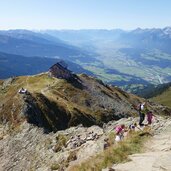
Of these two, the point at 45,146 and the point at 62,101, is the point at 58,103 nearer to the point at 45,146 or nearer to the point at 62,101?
the point at 62,101

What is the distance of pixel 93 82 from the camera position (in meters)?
159

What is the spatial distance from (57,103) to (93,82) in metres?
57.6

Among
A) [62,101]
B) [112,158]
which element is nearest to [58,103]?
[62,101]

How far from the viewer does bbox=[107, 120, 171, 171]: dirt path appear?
77.4ft

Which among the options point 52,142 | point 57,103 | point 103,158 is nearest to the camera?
point 103,158

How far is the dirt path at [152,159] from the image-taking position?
23.6 metres

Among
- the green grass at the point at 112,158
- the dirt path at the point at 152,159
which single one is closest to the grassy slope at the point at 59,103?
the dirt path at the point at 152,159

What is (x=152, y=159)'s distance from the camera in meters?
25.6

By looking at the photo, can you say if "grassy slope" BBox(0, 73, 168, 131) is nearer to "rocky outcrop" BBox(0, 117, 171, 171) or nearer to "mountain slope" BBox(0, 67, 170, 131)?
"mountain slope" BBox(0, 67, 170, 131)

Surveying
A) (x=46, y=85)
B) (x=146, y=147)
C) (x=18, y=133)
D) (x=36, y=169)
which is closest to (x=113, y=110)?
(x=46, y=85)

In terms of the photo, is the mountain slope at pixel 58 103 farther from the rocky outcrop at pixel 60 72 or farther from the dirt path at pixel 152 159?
the dirt path at pixel 152 159

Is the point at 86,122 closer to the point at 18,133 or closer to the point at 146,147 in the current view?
the point at 18,133

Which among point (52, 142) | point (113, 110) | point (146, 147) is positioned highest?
point (146, 147)

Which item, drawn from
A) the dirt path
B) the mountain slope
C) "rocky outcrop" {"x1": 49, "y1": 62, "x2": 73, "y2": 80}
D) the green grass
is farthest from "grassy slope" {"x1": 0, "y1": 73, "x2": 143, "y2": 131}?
the green grass
